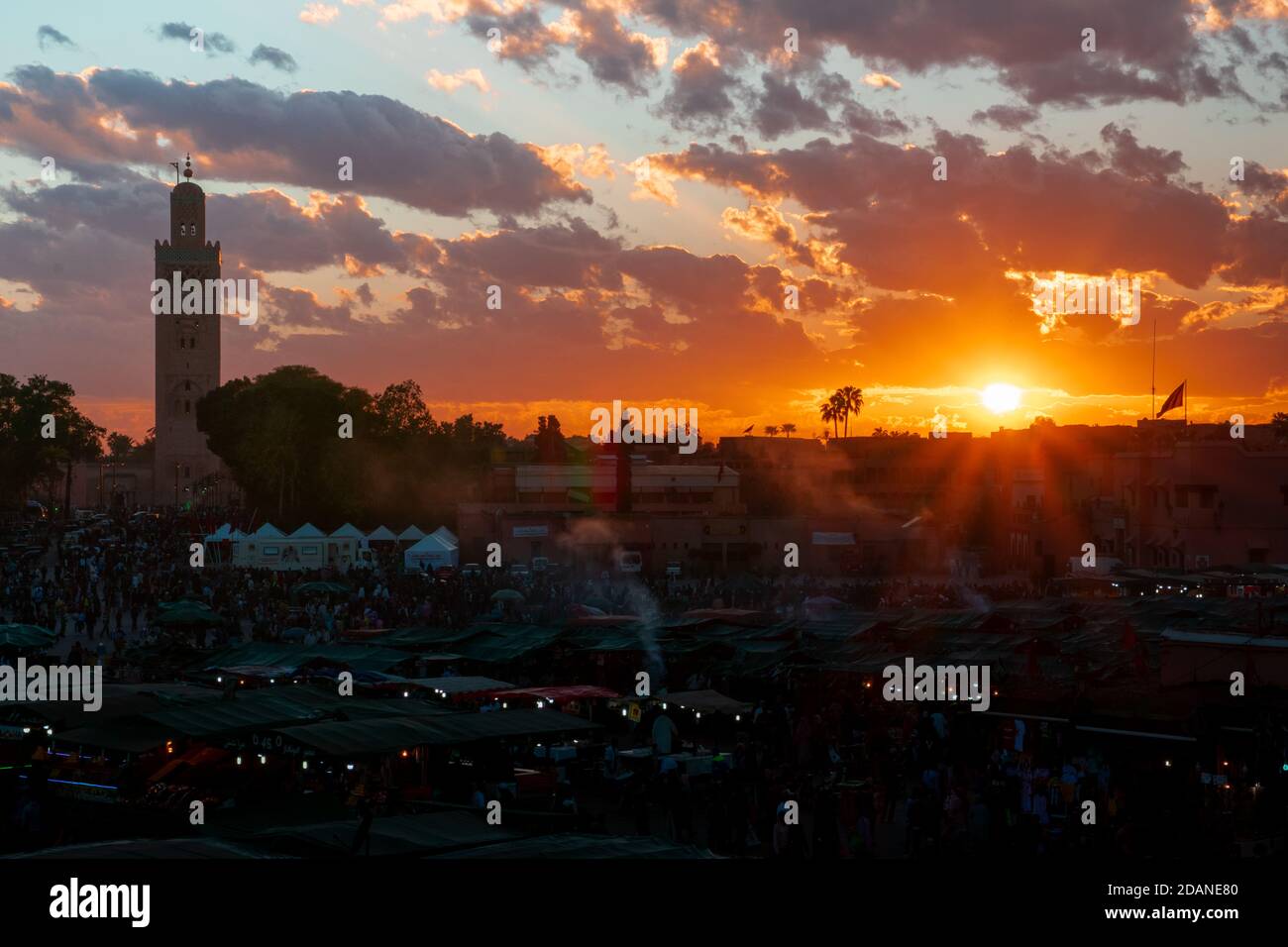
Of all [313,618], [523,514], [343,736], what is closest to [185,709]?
[343,736]

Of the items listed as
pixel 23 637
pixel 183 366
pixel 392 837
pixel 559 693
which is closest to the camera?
pixel 392 837

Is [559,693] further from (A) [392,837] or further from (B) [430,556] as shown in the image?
(B) [430,556]

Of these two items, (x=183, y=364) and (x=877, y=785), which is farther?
(x=183, y=364)

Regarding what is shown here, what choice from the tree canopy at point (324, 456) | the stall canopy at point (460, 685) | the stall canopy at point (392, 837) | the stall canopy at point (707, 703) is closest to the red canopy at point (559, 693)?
the stall canopy at point (460, 685)

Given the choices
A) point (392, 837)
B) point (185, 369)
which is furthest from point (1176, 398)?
point (185, 369)

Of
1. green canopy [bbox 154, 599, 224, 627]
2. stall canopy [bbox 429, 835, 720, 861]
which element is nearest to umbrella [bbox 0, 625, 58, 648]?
green canopy [bbox 154, 599, 224, 627]

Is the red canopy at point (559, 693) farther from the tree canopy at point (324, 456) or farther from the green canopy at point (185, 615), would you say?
the tree canopy at point (324, 456)
